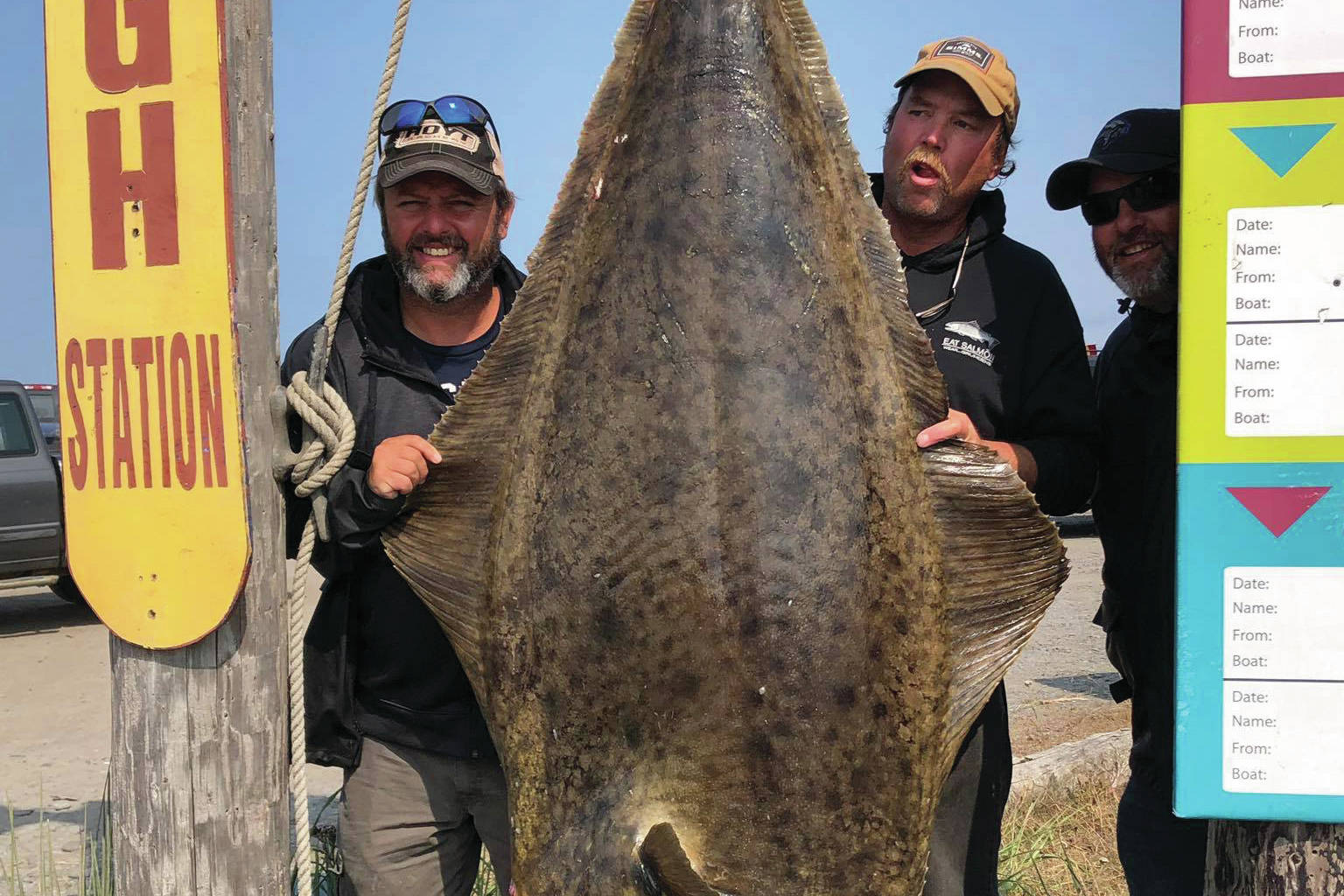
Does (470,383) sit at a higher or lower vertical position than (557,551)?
higher

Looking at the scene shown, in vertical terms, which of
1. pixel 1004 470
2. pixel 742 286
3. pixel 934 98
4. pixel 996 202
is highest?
pixel 934 98

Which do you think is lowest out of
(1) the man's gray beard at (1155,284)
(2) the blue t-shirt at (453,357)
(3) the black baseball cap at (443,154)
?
(2) the blue t-shirt at (453,357)

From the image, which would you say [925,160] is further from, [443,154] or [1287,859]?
[1287,859]

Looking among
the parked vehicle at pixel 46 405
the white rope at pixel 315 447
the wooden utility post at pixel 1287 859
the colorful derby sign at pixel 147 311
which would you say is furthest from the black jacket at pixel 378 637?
the parked vehicle at pixel 46 405

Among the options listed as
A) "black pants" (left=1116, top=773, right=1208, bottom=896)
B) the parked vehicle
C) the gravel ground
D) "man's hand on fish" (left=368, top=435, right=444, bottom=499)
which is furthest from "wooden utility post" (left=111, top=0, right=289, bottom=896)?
the parked vehicle

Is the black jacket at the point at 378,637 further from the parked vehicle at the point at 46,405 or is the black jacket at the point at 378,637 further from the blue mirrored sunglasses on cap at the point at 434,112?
the parked vehicle at the point at 46,405

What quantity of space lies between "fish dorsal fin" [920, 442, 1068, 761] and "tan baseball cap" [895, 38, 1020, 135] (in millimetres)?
1199

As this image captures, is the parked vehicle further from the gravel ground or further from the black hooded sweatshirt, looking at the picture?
the black hooded sweatshirt

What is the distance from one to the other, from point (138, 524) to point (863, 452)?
163 centimetres

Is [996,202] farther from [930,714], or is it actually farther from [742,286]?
[930,714]

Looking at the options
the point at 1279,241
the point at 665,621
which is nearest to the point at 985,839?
the point at 665,621

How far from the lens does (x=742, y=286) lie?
211 cm

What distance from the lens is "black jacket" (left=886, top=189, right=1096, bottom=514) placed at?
110 inches

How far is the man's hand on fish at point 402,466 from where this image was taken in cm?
241
